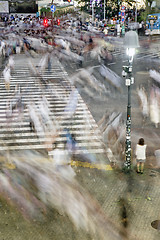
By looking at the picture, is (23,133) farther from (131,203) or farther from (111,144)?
(131,203)

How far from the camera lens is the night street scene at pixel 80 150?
11469 mm

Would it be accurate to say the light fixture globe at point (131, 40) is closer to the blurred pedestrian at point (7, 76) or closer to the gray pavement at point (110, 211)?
the gray pavement at point (110, 211)

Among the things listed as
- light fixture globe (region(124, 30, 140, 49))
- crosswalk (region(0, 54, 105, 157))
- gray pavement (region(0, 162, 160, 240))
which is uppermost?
light fixture globe (region(124, 30, 140, 49))

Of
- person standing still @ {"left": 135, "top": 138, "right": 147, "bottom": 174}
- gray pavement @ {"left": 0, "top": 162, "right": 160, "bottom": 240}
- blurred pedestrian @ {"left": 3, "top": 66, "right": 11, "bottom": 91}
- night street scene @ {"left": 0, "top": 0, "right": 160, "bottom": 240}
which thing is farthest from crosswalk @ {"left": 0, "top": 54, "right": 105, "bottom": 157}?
gray pavement @ {"left": 0, "top": 162, "right": 160, "bottom": 240}

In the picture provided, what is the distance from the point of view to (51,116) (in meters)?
21.5

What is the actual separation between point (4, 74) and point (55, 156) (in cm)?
1980

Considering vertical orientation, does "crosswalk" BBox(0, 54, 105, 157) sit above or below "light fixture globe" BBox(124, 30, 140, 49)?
below

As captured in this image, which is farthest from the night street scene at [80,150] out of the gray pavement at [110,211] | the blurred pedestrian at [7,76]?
the blurred pedestrian at [7,76]

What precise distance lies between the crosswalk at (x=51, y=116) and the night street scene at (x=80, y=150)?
0.05m

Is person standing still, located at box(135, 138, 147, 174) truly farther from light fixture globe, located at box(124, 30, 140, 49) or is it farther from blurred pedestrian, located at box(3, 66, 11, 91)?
blurred pedestrian, located at box(3, 66, 11, 91)

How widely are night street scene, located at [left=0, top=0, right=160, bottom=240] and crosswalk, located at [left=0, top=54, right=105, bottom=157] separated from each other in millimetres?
50

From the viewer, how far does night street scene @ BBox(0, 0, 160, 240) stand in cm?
1147

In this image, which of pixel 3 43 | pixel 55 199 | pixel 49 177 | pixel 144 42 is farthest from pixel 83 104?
pixel 144 42

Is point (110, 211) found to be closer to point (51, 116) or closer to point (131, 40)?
point (131, 40)
